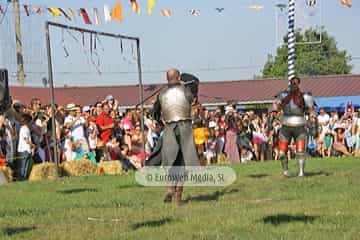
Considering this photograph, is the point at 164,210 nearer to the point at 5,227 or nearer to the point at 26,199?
the point at 5,227

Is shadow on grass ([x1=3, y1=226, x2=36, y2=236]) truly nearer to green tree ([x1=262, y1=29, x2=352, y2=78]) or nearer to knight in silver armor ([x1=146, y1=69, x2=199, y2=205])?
knight in silver armor ([x1=146, y1=69, x2=199, y2=205])

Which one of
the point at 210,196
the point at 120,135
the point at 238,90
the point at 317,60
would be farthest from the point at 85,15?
the point at 317,60

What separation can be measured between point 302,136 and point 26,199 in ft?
18.1

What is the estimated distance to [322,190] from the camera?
37.1 feet

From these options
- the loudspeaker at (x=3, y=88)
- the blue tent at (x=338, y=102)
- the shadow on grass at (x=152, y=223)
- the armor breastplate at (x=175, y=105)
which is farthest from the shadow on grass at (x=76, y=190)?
the blue tent at (x=338, y=102)

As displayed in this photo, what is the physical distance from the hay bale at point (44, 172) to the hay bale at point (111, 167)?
171cm

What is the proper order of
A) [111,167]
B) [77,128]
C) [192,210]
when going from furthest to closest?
[77,128] < [111,167] < [192,210]

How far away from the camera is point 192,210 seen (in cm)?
931

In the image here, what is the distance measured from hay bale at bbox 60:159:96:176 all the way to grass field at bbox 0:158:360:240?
2.23m

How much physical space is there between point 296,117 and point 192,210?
17.3ft

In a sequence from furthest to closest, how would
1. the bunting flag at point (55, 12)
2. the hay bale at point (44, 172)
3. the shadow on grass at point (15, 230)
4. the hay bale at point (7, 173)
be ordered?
1. the bunting flag at point (55, 12)
2. the hay bale at point (44, 172)
3. the hay bale at point (7, 173)
4. the shadow on grass at point (15, 230)

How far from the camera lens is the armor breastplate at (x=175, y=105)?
1054 cm

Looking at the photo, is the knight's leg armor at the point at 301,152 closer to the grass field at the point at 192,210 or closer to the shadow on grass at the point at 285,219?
the grass field at the point at 192,210

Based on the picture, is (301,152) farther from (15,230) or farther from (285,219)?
(15,230)
